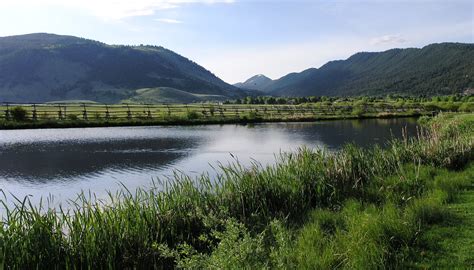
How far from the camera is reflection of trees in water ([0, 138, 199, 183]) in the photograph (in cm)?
2394

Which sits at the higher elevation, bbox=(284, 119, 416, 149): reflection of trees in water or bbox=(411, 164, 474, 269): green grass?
bbox=(411, 164, 474, 269): green grass

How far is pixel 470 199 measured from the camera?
1188cm

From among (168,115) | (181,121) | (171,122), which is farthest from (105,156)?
(168,115)

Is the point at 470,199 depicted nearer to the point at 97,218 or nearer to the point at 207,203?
the point at 207,203

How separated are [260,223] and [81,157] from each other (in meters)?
21.7

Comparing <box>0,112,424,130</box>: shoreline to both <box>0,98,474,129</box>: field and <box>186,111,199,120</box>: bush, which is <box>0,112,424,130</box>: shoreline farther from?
<box>186,111,199,120</box>: bush

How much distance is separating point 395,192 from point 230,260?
808cm

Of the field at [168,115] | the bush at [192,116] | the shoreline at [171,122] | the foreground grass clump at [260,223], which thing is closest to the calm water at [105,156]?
the foreground grass clump at [260,223]

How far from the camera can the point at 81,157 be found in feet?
96.0

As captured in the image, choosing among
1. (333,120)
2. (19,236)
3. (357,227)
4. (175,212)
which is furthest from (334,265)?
(333,120)

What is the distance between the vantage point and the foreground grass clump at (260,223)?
7.58 m

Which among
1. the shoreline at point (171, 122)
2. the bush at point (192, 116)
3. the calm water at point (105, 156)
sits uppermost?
the bush at point (192, 116)

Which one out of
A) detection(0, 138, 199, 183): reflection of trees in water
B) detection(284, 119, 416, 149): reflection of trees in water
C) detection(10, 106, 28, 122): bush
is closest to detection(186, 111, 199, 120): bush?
detection(284, 119, 416, 149): reflection of trees in water

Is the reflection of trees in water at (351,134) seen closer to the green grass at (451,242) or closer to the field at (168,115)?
the field at (168,115)
